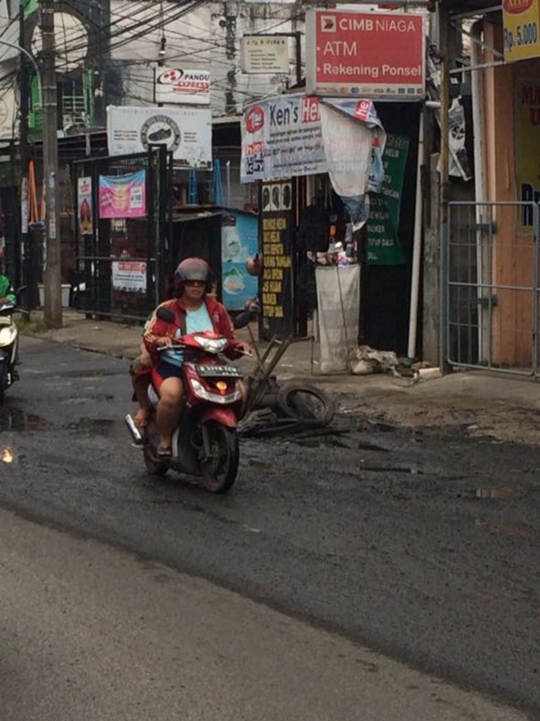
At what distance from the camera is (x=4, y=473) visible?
9000 millimetres

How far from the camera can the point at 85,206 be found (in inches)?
914

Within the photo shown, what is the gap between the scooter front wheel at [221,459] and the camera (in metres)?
7.97

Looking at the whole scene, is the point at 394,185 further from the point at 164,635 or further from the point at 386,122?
the point at 164,635

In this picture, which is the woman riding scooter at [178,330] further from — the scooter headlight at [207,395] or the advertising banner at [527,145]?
the advertising banner at [527,145]

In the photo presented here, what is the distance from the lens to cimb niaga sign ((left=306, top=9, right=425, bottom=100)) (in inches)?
531

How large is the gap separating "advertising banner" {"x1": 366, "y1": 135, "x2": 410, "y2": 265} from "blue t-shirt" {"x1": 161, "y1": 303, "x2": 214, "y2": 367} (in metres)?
6.40

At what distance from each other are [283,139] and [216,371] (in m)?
8.11

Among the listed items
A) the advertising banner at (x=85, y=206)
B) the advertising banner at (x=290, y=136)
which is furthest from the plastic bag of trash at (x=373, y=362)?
the advertising banner at (x=85, y=206)

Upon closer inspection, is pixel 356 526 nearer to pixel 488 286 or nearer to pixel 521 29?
pixel 488 286

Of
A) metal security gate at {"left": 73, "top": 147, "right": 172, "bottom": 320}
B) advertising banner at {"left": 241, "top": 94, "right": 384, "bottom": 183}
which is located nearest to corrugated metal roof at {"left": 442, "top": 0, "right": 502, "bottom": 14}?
advertising banner at {"left": 241, "top": 94, "right": 384, "bottom": 183}

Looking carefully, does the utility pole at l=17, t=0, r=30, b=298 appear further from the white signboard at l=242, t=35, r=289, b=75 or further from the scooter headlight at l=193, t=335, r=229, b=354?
the scooter headlight at l=193, t=335, r=229, b=354

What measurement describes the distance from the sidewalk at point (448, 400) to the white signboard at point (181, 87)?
20.0 metres

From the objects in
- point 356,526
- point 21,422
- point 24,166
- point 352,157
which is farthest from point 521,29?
point 24,166

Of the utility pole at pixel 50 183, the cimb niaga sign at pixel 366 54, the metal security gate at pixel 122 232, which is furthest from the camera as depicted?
the utility pole at pixel 50 183
